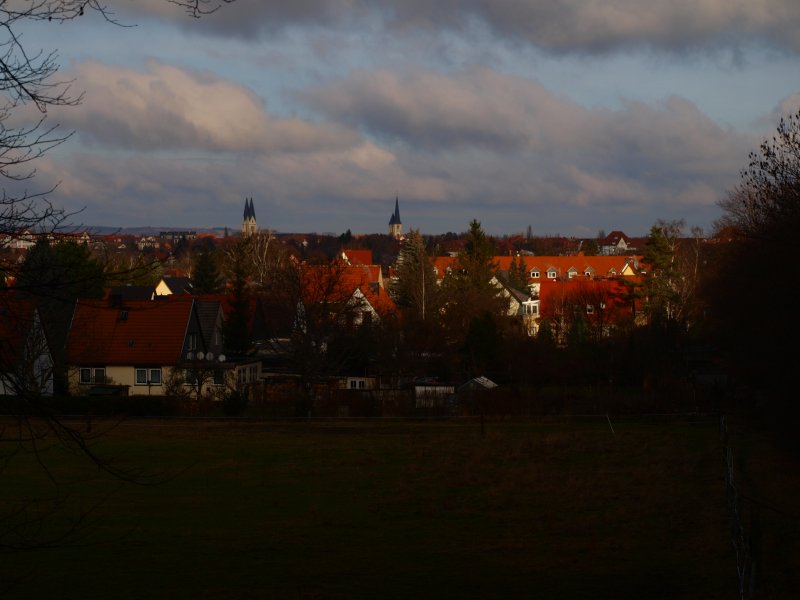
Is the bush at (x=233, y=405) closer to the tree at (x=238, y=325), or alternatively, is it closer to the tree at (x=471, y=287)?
the tree at (x=238, y=325)

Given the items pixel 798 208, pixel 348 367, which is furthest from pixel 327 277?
pixel 798 208

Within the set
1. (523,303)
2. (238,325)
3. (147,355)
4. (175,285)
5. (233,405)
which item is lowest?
(233,405)

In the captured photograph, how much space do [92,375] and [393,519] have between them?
2991cm

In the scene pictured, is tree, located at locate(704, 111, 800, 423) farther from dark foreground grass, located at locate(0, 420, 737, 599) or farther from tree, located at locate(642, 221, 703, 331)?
tree, located at locate(642, 221, 703, 331)

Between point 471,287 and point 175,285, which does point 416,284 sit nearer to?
point 471,287

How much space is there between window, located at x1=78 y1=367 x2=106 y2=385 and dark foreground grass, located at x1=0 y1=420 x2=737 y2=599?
47.0 ft

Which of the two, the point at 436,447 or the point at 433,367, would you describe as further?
the point at 433,367

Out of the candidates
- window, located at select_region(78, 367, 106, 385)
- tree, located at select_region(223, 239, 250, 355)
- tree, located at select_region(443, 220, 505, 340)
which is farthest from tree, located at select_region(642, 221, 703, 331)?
window, located at select_region(78, 367, 106, 385)

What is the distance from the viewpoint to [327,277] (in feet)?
139

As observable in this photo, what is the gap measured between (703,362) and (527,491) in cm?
3133

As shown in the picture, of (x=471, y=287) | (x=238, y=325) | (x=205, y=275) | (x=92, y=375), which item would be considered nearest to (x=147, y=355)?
(x=92, y=375)

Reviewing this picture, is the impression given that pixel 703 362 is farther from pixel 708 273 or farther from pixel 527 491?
pixel 527 491

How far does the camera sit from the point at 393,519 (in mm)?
19484

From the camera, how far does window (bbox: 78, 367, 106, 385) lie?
45.2 meters
